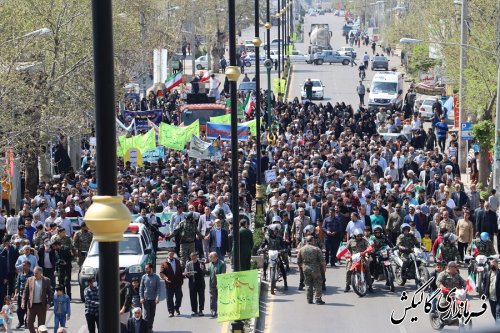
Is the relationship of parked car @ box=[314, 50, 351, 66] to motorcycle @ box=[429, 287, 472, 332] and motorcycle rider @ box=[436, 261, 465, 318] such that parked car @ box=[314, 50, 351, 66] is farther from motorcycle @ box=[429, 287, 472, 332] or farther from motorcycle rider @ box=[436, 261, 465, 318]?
motorcycle @ box=[429, 287, 472, 332]

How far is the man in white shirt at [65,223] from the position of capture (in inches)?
961

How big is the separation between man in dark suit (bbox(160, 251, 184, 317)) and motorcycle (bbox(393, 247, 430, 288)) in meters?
4.37

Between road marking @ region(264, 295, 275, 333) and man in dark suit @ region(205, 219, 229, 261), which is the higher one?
man in dark suit @ region(205, 219, 229, 261)

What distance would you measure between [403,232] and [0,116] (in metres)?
9.53

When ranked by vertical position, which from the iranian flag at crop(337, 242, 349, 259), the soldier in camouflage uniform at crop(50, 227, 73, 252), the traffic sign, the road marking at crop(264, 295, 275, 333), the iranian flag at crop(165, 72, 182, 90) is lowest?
the road marking at crop(264, 295, 275, 333)

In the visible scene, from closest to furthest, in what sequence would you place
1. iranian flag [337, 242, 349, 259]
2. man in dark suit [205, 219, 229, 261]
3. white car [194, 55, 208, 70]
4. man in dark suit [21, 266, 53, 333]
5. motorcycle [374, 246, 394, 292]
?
1. man in dark suit [21, 266, 53, 333]
2. motorcycle [374, 246, 394, 292]
3. iranian flag [337, 242, 349, 259]
4. man in dark suit [205, 219, 229, 261]
5. white car [194, 55, 208, 70]

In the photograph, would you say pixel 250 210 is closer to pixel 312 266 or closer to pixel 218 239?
pixel 218 239

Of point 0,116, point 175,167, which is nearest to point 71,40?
point 175,167

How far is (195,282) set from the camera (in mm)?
20797

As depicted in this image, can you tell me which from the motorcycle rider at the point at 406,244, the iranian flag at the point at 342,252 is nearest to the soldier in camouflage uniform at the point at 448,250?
the motorcycle rider at the point at 406,244

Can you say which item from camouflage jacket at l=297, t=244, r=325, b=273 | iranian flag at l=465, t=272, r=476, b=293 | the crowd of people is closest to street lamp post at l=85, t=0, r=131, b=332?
the crowd of people

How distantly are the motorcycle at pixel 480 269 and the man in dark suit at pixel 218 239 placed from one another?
213 inches

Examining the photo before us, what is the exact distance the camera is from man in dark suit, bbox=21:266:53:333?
19047mm

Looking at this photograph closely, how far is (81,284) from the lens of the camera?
2158 cm
